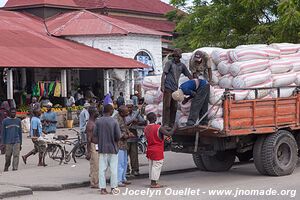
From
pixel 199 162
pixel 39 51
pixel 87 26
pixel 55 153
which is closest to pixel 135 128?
pixel 199 162

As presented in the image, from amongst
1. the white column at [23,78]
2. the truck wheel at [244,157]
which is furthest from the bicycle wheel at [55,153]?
the white column at [23,78]

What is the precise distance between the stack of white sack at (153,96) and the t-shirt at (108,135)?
2.02m

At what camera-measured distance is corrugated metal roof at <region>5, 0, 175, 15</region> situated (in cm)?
3672

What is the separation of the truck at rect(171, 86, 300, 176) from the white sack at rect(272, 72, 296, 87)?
17cm

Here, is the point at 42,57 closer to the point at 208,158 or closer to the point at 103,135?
the point at 208,158

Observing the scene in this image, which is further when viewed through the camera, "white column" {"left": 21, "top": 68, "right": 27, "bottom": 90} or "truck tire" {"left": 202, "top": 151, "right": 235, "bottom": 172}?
"white column" {"left": 21, "top": 68, "right": 27, "bottom": 90}

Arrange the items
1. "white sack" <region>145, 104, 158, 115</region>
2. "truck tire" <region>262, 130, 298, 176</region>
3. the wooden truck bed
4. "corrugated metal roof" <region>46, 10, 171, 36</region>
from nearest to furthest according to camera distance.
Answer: the wooden truck bed < "truck tire" <region>262, 130, 298, 176</region> < "white sack" <region>145, 104, 158, 115</region> < "corrugated metal roof" <region>46, 10, 171, 36</region>

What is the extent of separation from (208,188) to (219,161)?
2.47m

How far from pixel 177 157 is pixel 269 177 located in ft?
15.0

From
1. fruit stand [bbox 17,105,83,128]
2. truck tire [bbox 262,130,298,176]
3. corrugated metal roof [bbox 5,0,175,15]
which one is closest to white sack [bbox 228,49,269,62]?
truck tire [bbox 262,130,298,176]

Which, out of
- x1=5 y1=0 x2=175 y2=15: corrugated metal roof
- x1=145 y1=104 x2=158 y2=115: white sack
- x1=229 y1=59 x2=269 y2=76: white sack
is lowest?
x1=145 y1=104 x2=158 y2=115: white sack

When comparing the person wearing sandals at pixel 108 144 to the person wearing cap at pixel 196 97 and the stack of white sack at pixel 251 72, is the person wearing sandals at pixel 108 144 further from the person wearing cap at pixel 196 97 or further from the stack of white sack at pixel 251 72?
the stack of white sack at pixel 251 72

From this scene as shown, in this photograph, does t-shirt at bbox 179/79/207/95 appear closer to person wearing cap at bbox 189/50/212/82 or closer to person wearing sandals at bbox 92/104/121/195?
person wearing cap at bbox 189/50/212/82

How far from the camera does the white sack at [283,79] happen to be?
12.4m
